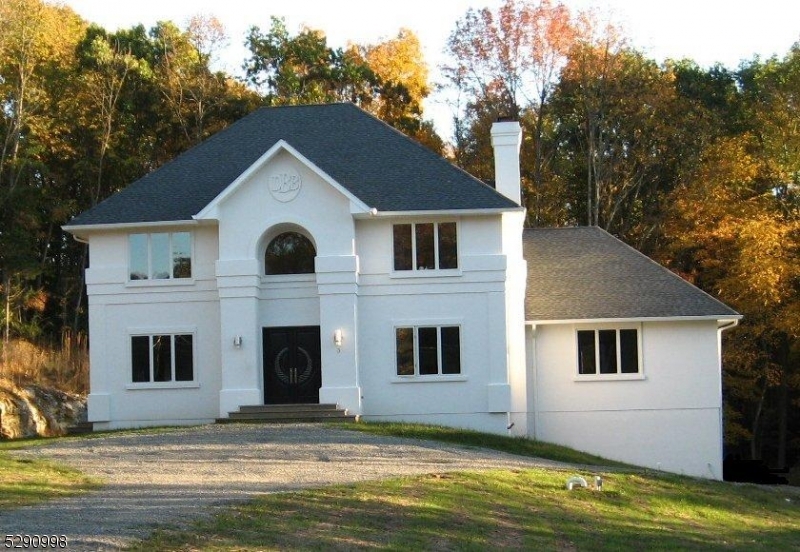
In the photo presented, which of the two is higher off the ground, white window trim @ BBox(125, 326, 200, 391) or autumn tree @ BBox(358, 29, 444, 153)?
autumn tree @ BBox(358, 29, 444, 153)

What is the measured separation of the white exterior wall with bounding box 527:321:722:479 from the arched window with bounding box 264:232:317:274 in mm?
6644

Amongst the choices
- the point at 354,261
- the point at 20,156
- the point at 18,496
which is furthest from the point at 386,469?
the point at 20,156

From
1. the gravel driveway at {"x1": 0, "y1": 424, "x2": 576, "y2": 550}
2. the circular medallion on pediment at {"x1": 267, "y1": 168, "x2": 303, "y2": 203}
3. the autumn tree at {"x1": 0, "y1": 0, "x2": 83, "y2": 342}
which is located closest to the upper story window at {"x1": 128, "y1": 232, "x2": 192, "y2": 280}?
the circular medallion on pediment at {"x1": 267, "y1": 168, "x2": 303, "y2": 203}

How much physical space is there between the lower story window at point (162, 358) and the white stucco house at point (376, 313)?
4 centimetres

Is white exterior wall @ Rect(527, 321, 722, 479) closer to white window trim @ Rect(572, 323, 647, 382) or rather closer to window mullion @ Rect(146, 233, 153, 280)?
white window trim @ Rect(572, 323, 647, 382)

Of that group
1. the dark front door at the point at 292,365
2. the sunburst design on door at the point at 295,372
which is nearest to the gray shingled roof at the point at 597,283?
the dark front door at the point at 292,365

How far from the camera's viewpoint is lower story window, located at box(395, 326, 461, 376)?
1287 inches

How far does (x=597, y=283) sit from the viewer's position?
118ft

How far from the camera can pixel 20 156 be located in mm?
48938

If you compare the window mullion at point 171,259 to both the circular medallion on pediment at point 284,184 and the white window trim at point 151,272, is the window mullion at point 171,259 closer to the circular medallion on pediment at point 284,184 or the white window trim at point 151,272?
the white window trim at point 151,272

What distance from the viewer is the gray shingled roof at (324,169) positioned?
33.0 meters

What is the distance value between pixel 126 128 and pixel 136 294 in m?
18.8

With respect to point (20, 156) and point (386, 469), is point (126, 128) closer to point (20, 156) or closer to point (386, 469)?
point (20, 156)

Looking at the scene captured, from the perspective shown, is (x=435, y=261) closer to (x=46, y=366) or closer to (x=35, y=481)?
(x=35, y=481)
